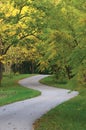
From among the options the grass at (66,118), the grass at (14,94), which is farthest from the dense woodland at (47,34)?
the grass at (14,94)

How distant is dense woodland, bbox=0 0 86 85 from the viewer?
15266 millimetres

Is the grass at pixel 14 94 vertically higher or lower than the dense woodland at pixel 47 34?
lower

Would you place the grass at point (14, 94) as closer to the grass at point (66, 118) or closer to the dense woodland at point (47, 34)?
the dense woodland at point (47, 34)

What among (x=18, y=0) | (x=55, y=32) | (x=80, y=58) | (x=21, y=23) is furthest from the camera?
(x=21, y=23)

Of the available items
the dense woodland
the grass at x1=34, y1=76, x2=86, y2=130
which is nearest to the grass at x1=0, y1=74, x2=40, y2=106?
the dense woodland

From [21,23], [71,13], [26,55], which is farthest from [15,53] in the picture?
[71,13]

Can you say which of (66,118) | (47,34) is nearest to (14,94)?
(66,118)

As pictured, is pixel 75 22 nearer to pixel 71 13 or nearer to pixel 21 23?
pixel 71 13

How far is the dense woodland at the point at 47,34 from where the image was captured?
15266 mm

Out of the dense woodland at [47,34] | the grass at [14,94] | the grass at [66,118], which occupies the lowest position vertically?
the grass at [14,94]

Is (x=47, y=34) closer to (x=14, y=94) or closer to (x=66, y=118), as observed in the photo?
(x=66, y=118)

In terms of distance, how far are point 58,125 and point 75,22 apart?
417cm

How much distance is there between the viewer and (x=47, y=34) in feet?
54.4

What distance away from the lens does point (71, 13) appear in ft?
55.3
